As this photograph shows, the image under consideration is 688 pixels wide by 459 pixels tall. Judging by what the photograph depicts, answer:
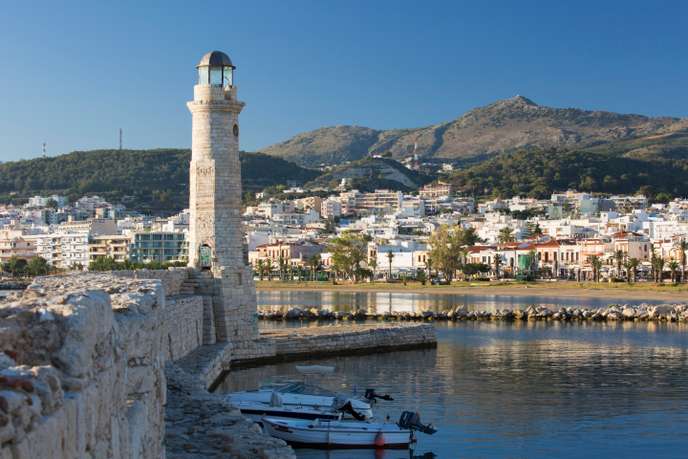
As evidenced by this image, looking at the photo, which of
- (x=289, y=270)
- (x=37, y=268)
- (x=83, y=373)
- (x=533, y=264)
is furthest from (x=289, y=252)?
(x=83, y=373)

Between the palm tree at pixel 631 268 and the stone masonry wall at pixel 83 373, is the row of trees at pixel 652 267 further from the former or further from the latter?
the stone masonry wall at pixel 83 373

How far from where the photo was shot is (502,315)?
48125 mm

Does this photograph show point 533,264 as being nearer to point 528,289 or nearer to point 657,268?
point 657,268

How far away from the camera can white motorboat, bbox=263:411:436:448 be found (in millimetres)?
16453

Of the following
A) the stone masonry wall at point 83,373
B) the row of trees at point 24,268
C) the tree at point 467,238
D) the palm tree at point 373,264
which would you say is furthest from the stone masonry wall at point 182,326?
the row of trees at point 24,268

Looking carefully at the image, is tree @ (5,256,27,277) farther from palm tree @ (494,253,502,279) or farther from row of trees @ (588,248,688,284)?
row of trees @ (588,248,688,284)

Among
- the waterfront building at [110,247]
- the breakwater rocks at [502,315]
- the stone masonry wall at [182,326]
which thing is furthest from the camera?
the waterfront building at [110,247]

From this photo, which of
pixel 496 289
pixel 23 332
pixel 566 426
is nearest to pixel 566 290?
pixel 496 289

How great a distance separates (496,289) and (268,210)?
9400 cm

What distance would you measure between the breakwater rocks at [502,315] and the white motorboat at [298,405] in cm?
2690

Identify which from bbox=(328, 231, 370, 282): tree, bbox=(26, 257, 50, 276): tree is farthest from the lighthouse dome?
bbox=(26, 257, 50, 276): tree

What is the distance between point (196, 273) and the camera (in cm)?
A: 2428

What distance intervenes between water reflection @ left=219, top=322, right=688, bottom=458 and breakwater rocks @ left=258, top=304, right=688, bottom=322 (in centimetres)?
1001

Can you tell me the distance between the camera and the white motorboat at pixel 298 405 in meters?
17.4
